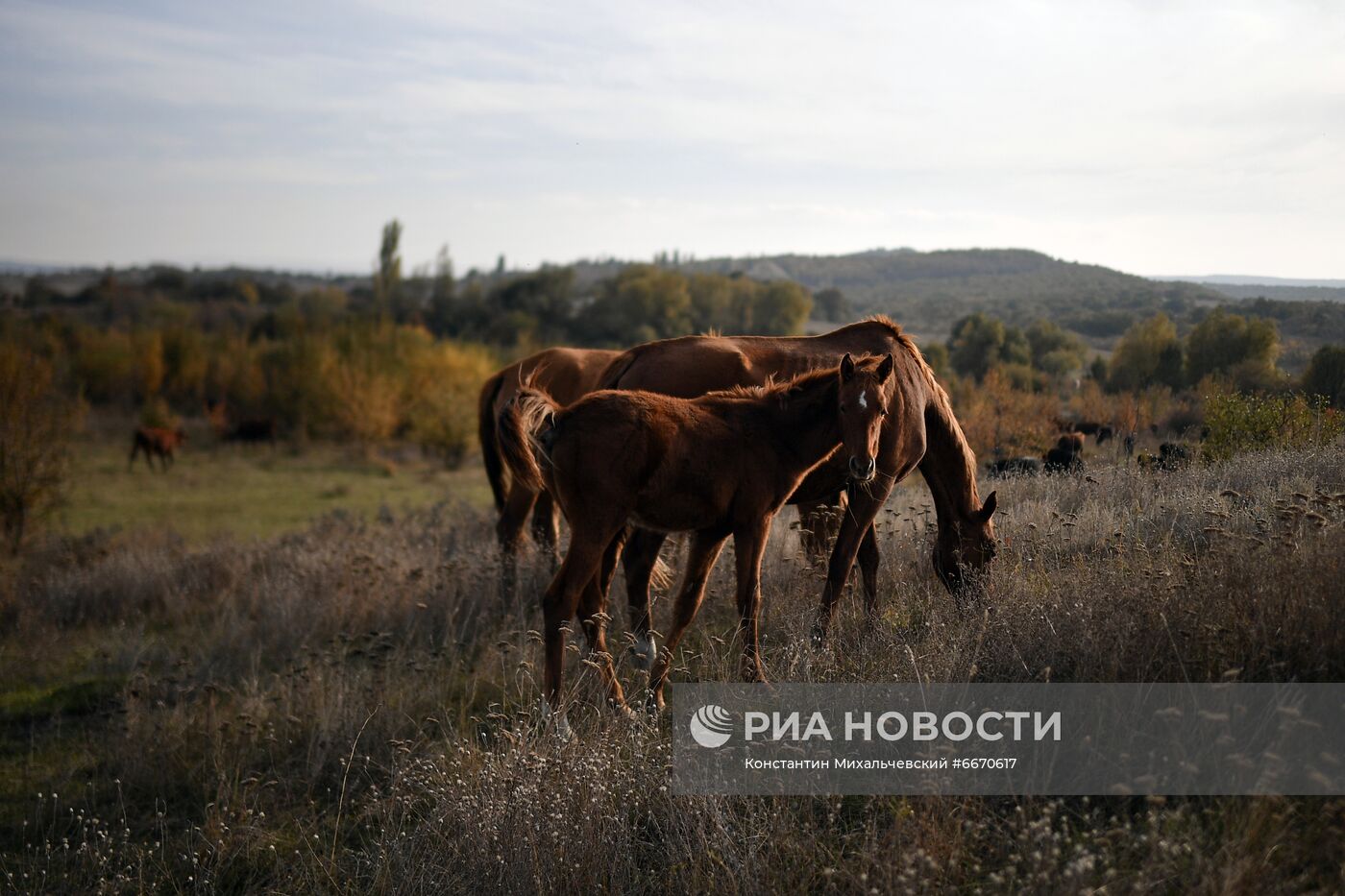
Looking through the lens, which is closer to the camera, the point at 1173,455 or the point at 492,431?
the point at 1173,455

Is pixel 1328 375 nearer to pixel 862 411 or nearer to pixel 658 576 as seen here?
pixel 862 411

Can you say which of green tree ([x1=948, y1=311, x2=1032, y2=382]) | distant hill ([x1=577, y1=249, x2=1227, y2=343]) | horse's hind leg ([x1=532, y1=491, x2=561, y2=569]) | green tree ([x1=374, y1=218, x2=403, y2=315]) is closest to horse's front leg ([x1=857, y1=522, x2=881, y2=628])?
horse's hind leg ([x1=532, y1=491, x2=561, y2=569])

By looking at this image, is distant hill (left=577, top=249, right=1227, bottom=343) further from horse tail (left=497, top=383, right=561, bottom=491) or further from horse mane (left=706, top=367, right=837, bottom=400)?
horse tail (left=497, top=383, right=561, bottom=491)

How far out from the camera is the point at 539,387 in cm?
977

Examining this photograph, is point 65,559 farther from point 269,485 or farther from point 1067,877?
point 1067,877

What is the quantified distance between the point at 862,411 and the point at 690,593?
1.51 m

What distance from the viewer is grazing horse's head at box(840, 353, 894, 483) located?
525 centimetres

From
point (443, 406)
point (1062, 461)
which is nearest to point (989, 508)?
point (1062, 461)

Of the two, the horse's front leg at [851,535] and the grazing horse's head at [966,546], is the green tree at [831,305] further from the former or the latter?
Answer: the horse's front leg at [851,535]

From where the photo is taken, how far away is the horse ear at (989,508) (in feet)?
20.7

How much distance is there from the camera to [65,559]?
587 inches

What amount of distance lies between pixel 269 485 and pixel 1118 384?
23817mm

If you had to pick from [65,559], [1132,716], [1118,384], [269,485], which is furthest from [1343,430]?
[269,485]

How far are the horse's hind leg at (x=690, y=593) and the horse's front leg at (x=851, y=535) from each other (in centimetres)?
98
